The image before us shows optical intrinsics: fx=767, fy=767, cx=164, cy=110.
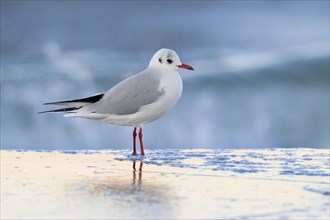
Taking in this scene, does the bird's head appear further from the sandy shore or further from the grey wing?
the sandy shore

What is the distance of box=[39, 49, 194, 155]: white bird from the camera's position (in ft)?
23.4

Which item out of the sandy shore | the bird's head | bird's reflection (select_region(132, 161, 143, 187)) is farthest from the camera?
the bird's head

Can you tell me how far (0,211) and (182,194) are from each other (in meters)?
1.05

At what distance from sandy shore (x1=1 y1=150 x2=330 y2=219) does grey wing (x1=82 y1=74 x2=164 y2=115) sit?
3.05ft

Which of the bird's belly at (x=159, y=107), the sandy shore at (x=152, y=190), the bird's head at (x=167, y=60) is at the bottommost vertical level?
the sandy shore at (x=152, y=190)

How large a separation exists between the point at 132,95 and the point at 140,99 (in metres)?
0.08

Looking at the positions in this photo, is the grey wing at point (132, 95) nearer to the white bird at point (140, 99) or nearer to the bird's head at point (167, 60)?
the white bird at point (140, 99)

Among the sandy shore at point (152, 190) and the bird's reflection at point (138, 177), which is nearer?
the sandy shore at point (152, 190)

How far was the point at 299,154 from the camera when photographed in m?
6.81

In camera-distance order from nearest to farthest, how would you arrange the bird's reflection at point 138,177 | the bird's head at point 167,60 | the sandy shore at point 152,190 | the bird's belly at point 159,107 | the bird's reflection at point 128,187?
1. the sandy shore at point 152,190
2. the bird's reflection at point 128,187
3. the bird's reflection at point 138,177
4. the bird's belly at point 159,107
5. the bird's head at point 167,60

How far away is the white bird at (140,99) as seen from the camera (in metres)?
7.14

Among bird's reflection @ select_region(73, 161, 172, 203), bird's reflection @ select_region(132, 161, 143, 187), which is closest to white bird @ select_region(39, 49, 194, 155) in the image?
bird's reflection @ select_region(132, 161, 143, 187)

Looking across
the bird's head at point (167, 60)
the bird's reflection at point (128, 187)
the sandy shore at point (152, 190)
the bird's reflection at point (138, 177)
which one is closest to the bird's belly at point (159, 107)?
the bird's head at point (167, 60)

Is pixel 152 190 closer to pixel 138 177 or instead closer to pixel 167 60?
pixel 138 177
